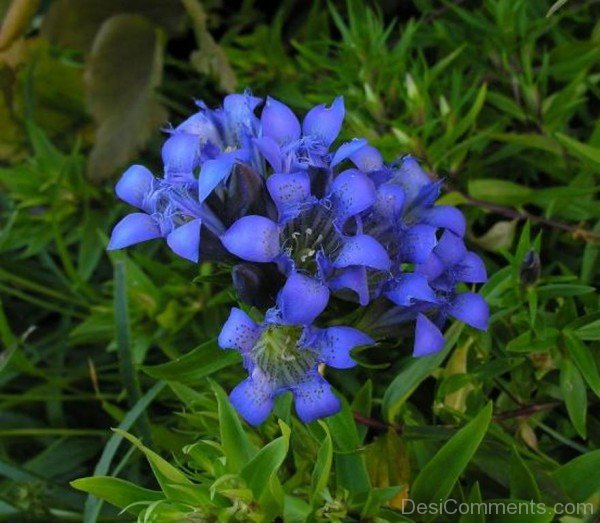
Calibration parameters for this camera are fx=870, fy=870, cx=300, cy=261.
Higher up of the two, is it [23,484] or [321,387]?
[321,387]

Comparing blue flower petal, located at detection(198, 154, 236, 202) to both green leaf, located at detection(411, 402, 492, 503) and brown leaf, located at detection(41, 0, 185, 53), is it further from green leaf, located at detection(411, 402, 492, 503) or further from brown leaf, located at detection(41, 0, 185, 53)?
brown leaf, located at detection(41, 0, 185, 53)

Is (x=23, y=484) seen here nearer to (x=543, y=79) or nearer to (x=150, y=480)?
(x=150, y=480)

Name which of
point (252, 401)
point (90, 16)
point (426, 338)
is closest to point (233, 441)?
point (252, 401)

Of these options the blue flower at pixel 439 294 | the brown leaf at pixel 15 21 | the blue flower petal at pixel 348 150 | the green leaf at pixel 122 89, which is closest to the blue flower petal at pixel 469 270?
the blue flower at pixel 439 294

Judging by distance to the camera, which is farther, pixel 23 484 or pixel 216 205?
pixel 23 484

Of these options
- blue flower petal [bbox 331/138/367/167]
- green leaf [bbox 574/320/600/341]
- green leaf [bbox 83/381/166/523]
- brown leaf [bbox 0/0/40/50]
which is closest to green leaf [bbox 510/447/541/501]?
green leaf [bbox 574/320/600/341]

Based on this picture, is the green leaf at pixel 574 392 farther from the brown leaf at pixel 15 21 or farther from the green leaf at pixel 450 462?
the brown leaf at pixel 15 21

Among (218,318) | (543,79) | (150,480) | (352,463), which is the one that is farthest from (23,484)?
(543,79)
